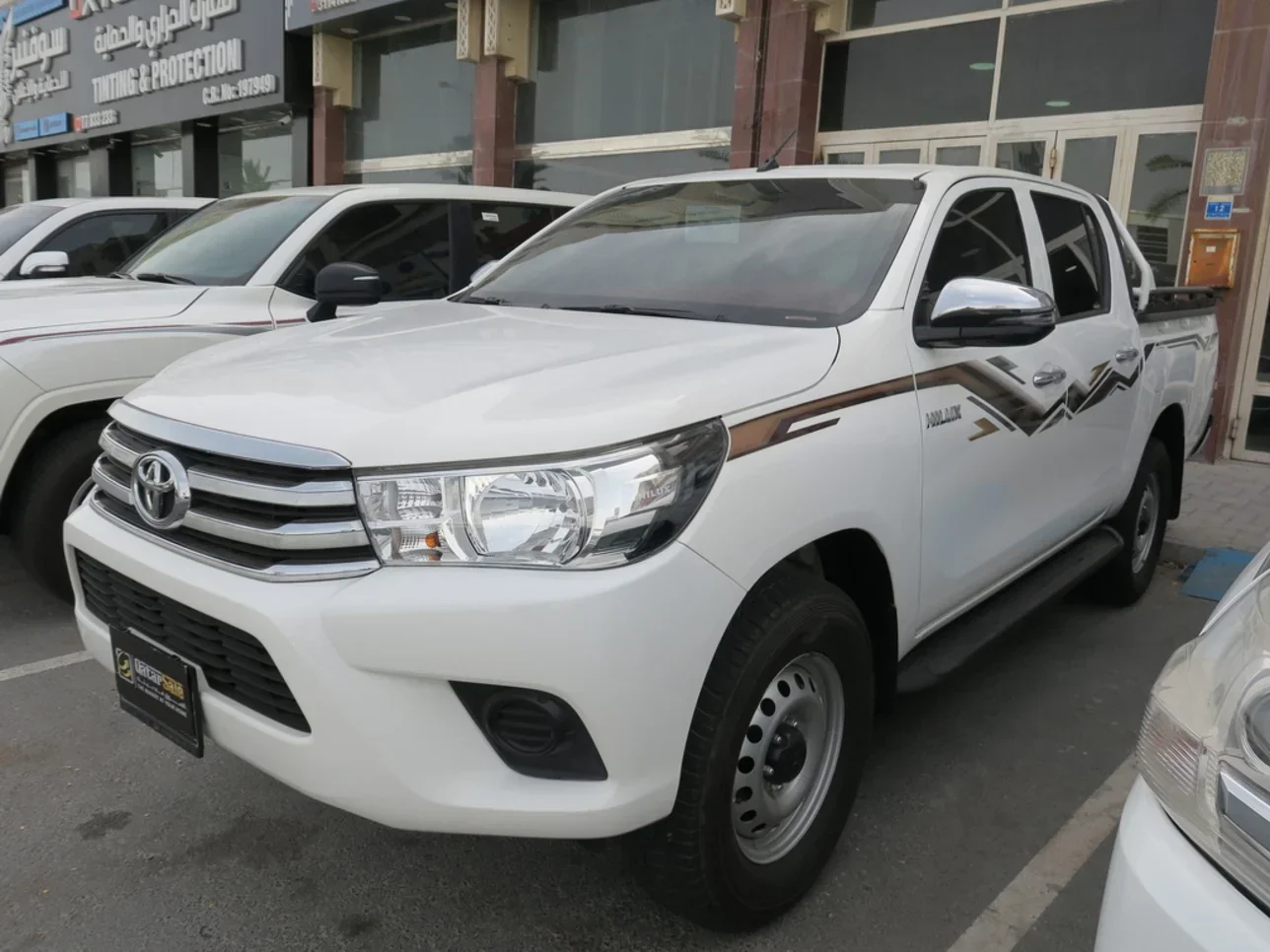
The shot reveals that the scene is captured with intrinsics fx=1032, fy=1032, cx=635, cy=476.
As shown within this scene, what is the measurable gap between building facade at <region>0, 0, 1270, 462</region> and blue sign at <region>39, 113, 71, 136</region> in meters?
1.29

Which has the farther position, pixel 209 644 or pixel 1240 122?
pixel 1240 122

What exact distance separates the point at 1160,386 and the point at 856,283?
7.94ft

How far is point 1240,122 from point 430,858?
7.93 metres

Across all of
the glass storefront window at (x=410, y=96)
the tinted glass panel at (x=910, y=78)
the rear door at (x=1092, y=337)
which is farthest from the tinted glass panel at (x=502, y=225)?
the glass storefront window at (x=410, y=96)

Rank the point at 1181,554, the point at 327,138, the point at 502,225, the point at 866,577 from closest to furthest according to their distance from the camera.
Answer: the point at 866,577 → the point at 1181,554 → the point at 502,225 → the point at 327,138

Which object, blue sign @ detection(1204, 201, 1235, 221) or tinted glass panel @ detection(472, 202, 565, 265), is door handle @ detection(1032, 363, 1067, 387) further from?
blue sign @ detection(1204, 201, 1235, 221)

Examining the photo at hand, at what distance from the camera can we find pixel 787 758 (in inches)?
92.7

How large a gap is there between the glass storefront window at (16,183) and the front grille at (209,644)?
28222 millimetres

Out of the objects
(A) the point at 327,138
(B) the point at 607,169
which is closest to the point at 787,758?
(B) the point at 607,169

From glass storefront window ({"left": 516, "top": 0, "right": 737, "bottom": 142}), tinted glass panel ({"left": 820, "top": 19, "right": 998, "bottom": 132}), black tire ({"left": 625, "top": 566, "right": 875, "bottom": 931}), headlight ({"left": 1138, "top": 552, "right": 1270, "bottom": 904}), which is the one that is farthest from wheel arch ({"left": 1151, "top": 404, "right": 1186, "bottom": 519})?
glass storefront window ({"left": 516, "top": 0, "right": 737, "bottom": 142})

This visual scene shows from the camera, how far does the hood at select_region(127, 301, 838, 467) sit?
196 cm

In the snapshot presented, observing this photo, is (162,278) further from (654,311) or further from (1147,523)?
(1147,523)

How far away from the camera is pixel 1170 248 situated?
27.7 ft

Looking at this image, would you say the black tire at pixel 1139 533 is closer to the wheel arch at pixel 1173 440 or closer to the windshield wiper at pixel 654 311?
the wheel arch at pixel 1173 440
